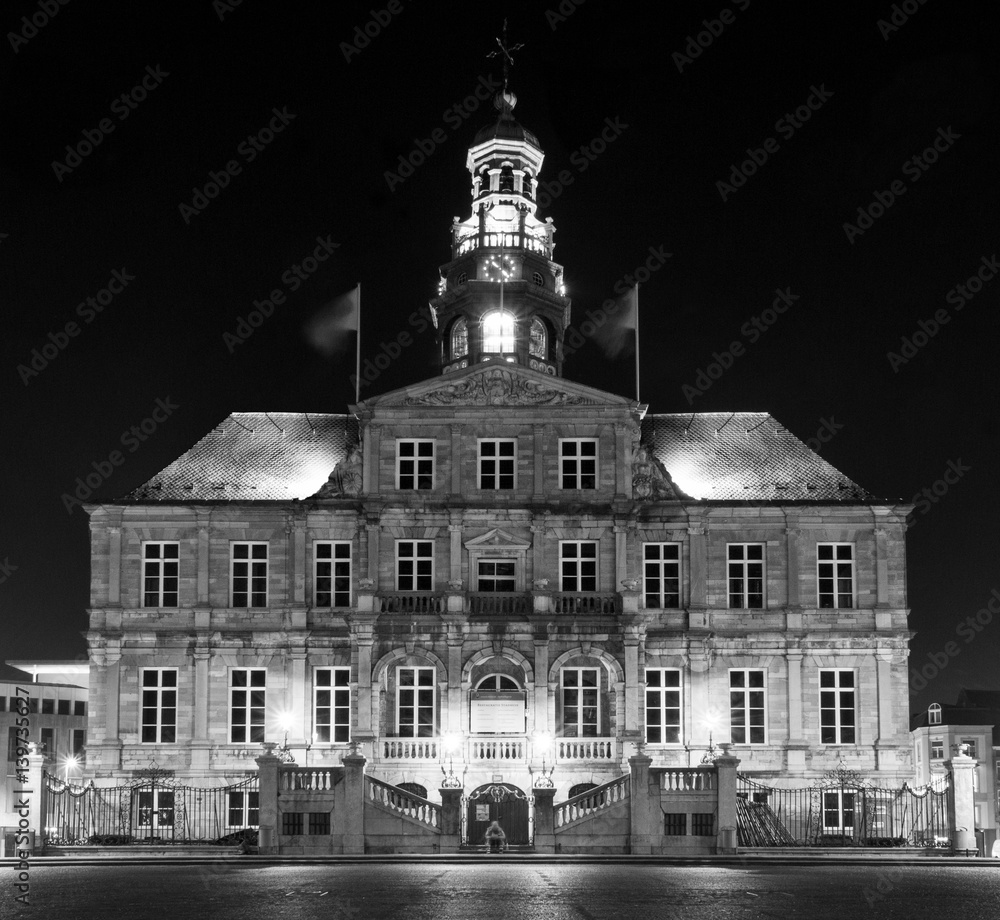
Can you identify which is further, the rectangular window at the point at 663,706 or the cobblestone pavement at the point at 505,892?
the rectangular window at the point at 663,706

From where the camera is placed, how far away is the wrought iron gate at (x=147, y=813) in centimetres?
4169

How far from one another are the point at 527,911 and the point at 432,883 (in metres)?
6.63

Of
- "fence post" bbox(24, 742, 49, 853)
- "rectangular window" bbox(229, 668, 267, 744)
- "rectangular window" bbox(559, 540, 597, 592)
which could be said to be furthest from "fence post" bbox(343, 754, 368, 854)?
"rectangular window" bbox(559, 540, 597, 592)

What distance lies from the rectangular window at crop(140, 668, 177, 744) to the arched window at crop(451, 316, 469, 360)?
1622 centimetres

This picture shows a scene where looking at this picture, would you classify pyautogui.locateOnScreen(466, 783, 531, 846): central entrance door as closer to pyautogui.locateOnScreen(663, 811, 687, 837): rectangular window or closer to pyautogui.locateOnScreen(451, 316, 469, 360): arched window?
pyautogui.locateOnScreen(663, 811, 687, 837): rectangular window

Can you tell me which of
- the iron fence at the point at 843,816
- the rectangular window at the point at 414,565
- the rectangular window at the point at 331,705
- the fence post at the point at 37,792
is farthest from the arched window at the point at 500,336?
the fence post at the point at 37,792

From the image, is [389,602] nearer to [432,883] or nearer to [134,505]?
[134,505]

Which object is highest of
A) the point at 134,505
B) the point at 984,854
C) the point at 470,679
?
the point at 134,505

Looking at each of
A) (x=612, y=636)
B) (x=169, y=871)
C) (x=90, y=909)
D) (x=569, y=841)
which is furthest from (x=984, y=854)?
(x=90, y=909)

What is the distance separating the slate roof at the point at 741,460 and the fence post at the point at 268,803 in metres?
19.2

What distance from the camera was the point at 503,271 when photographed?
59188mm

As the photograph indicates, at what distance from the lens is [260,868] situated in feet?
113

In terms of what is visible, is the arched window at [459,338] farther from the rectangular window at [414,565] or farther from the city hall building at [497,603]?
the rectangular window at [414,565]

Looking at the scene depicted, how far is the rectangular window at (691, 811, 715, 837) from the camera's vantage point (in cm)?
3909
